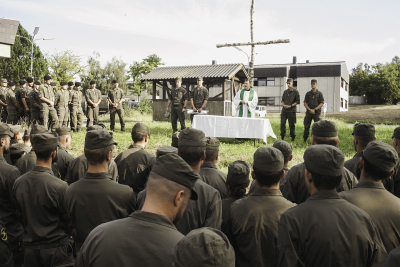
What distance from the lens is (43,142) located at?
3389mm

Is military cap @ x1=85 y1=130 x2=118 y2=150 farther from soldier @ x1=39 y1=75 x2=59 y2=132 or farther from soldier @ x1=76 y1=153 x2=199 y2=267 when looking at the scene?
soldier @ x1=39 y1=75 x2=59 y2=132

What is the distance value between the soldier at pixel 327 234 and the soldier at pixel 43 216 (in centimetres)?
209

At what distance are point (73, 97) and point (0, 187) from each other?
10.4 meters

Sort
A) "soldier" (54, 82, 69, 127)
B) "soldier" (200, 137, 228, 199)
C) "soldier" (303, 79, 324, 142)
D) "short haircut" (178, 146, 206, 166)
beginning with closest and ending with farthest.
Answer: "short haircut" (178, 146, 206, 166)
"soldier" (200, 137, 228, 199)
"soldier" (303, 79, 324, 142)
"soldier" (54, 82, 69, 127)

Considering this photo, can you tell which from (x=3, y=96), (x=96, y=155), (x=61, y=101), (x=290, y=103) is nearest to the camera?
(x=96, y=155)

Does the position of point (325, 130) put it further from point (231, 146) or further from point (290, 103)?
point (290, 103)

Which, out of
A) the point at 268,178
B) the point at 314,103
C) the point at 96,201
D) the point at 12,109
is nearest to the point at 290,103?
the point at 314,103

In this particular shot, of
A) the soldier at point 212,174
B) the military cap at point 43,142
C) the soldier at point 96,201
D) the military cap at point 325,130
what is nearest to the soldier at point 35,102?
the military cap at point 43,142

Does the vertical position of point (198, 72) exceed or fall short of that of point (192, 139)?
it exceeds it

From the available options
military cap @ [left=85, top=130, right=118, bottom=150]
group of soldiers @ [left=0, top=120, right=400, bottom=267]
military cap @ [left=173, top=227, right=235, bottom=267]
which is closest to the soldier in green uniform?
group of soldiers @ [left=0, top=120, right=400, bottom=267]

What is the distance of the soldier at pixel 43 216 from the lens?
323 centimetres

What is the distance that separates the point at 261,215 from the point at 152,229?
1.25 m

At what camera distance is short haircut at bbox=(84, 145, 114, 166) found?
296 centimetres

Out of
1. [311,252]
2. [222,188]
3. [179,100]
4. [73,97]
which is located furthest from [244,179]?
[73,97]
